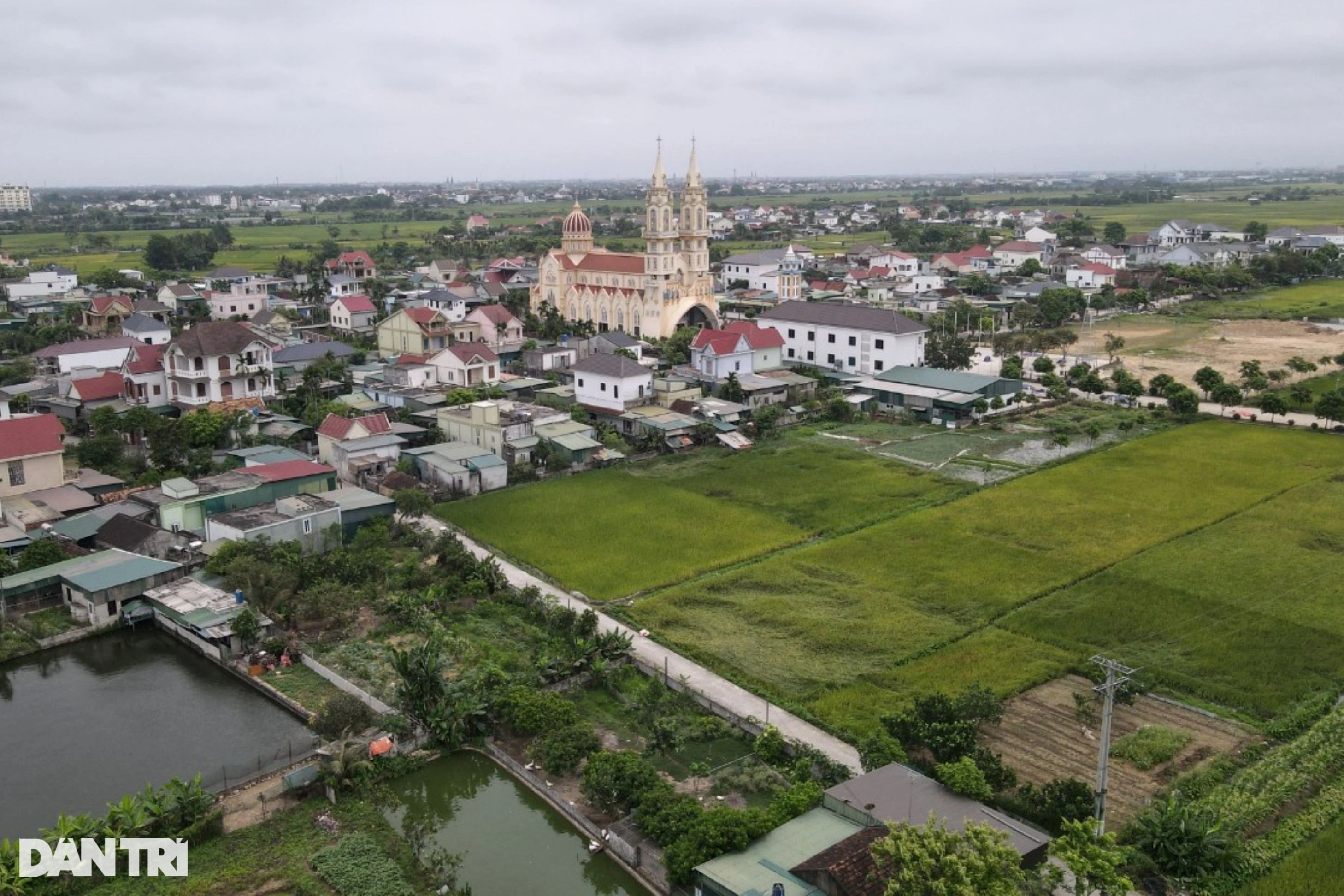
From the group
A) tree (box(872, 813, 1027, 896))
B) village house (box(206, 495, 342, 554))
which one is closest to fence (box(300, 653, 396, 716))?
village house (box(206, 495, 342, 554))

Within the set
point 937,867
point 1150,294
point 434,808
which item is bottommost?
point 434,808

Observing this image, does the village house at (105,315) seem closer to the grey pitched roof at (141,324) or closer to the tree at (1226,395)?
the grey pitched roof at (141,324)

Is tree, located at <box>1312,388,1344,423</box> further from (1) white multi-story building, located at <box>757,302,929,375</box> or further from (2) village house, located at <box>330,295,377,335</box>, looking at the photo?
(2) village house, located at <box>330,295,377,335</box>

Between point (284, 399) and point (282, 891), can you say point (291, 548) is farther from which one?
point (284, 399)

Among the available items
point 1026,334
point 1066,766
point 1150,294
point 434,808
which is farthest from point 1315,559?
point 1150,294

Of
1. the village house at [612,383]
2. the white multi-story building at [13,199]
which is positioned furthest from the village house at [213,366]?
the white multi-story building at [13,199]

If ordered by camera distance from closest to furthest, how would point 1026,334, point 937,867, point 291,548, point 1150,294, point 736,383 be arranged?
point 937,867 < point 291,548 < point 736,383 < point 1026,334 < point 1150,294

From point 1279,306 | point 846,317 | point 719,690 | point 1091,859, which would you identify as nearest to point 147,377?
point 719,690
